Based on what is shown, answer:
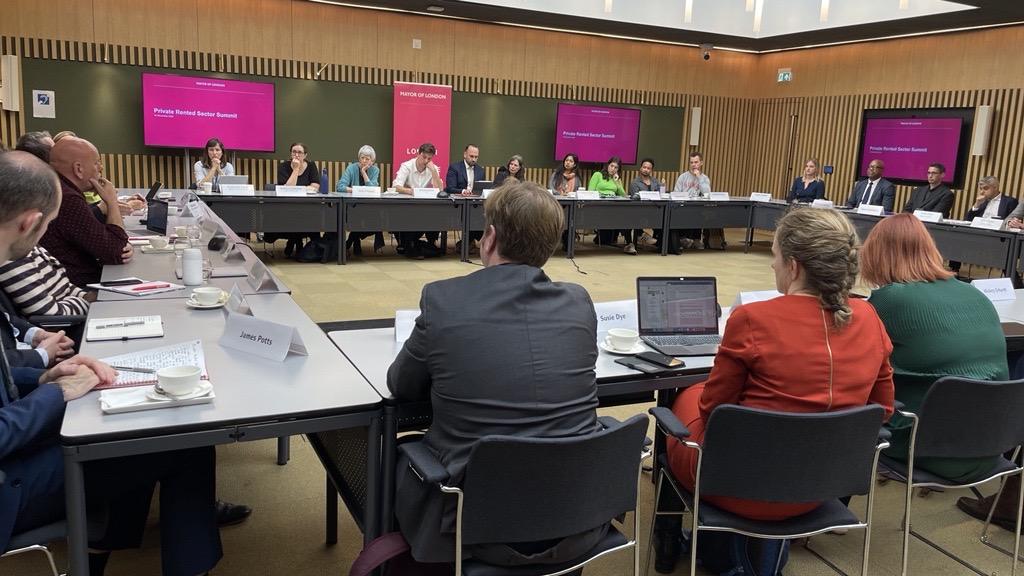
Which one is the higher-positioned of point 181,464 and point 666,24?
point 666,24

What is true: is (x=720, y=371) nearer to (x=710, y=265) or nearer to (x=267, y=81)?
(x=710, y=265)

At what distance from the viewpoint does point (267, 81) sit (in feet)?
33.9

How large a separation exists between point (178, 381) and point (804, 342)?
62.3 inches

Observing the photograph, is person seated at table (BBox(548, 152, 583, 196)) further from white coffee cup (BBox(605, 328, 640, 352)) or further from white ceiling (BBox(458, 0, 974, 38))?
white coffee cup (BBox(605, 328, 640, 352))

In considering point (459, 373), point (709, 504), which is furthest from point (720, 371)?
point (459, 373)

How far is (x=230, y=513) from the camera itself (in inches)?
106

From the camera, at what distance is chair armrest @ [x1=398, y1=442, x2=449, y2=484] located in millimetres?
1689

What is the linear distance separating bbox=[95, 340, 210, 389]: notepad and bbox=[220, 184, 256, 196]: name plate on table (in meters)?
5.64

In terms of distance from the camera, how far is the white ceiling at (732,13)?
9945mm

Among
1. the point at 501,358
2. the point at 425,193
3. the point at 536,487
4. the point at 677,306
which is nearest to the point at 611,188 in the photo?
the point at 425,193

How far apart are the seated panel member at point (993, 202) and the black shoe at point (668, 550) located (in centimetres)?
800

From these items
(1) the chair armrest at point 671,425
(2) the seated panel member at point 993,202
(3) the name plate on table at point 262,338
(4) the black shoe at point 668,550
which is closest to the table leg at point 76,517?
(3) the name plate on table at point 262,338

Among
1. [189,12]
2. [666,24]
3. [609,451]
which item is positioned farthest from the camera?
[666,24]

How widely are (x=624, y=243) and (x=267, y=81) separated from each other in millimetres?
5637
